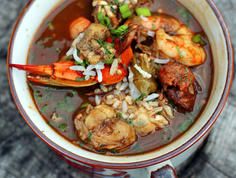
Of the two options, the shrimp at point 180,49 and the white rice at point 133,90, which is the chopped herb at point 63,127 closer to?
the white rice at point 133,90

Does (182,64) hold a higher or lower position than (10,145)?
higher

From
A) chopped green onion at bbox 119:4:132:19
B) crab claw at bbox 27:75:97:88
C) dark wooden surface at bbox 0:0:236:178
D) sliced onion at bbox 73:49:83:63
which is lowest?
dark wooden surface at bbox 0:0:236:178

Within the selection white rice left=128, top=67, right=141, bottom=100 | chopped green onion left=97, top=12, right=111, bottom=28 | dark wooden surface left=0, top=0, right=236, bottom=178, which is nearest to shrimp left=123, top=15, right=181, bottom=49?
chopped green onion left=97, top=12, right=111, bottom=28

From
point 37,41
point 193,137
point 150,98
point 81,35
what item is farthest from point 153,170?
point 37,41

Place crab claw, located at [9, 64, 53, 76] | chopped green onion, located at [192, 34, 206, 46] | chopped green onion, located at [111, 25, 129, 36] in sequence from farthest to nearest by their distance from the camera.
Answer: chopped green onion, located at [192, 34, 206, 46], chopped green onion, located at [111, 25, 129, 36], crab claw, located at [9, 64, 53, 76]

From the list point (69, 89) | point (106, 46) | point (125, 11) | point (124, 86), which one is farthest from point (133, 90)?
→ point (125, 11)

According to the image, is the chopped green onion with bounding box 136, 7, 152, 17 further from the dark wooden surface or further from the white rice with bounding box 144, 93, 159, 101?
the dark wooden surface

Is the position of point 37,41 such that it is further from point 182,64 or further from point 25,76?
point 182,64
